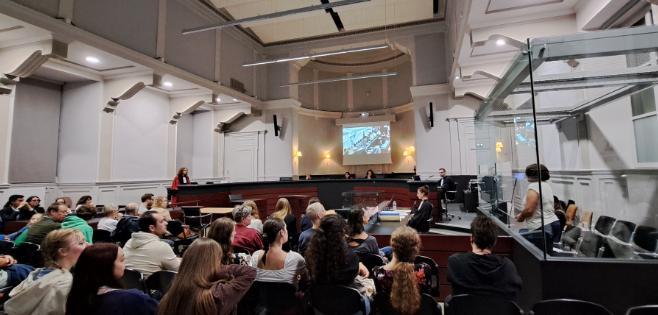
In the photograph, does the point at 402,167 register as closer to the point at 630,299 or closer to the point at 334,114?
the point at 334,114

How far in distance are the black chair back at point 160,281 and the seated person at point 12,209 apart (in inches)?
172

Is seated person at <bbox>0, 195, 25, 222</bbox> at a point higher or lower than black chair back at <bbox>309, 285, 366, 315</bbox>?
higher

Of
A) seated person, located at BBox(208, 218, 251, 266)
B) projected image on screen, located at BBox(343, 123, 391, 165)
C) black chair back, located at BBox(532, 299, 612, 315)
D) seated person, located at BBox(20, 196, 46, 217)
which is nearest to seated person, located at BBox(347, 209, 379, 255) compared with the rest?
seated person, located at BBox(208, 218, 251, 266)

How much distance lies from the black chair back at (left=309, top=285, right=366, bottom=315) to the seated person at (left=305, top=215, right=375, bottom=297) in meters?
0.08

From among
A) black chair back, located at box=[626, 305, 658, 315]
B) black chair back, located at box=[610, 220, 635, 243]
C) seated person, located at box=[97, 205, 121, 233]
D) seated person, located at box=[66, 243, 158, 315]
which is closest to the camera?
seated person, located at box=[66, 243, 158, 315]

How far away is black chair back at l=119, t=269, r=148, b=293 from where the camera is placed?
7.11 ft

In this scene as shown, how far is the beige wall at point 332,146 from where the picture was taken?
1277 centimetres

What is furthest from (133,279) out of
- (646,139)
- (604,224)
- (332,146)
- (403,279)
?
(332,146)

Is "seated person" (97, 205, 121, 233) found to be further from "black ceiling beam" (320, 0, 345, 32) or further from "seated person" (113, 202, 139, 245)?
"black ceiling beam" (320, 0, 345, 32)

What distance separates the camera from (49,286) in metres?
1.62

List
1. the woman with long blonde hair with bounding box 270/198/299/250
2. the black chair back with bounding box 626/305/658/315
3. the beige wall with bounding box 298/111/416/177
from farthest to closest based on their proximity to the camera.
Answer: the beige wall with bounding box 298/111/416/177 → the woman with long blonde hair with bounding box 270/198/299/250 → the black chair back with bounding box 626/305/658/315

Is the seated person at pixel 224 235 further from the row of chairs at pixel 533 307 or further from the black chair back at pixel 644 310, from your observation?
the black chair back at pixel 644 310

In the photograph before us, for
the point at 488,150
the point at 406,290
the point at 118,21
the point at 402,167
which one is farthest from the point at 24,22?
the point at 402,167

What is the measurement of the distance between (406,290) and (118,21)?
25.2ft
